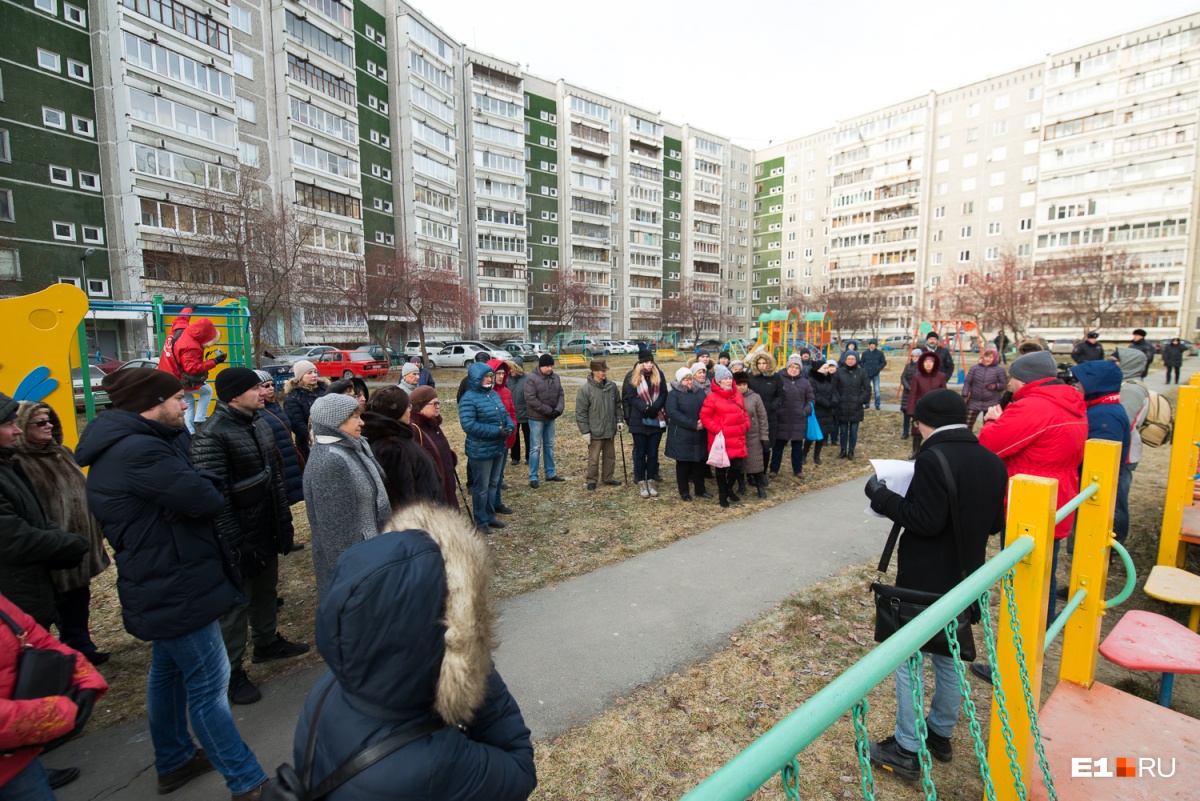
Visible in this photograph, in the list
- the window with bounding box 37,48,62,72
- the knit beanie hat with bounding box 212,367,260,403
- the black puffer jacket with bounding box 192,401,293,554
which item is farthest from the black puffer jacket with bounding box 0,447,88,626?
the window with bounding box 37,48,62,72

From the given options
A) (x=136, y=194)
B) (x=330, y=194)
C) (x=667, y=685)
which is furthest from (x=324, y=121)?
(x=667, y=685)

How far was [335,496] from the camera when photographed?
3436mm

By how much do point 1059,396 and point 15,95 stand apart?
4306cm

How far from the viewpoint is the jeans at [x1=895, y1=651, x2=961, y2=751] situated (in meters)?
3.06

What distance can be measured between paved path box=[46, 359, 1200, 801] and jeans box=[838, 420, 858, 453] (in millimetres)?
3765

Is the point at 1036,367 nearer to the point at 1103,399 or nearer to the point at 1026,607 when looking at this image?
the point at 1103,399

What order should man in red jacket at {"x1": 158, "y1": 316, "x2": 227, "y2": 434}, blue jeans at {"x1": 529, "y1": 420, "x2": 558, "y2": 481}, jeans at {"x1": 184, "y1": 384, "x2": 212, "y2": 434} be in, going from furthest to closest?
1. blue jeans at {"x1": 529, "y1": 420, "x2": 558, "y2": 481}
2. jeans at {"x1": 184, "y1": 384, "x2": 212, "y2": 434}
3. man in red jacket at {"x1": 158, "y1": 316, "x2": 227, "y2": 434}

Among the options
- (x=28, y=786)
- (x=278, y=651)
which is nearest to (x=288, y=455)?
(x=278, y=651)

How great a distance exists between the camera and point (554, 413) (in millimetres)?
8734

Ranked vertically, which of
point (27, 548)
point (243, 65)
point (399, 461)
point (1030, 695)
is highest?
point (243, 65)

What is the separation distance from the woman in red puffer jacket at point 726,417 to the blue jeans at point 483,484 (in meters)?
2.80

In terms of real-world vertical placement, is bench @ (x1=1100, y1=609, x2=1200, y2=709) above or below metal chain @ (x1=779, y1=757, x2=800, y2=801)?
below

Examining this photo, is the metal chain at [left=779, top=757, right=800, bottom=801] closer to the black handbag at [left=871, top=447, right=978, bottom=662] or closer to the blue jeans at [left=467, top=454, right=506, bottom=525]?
the black handbag at [left=871, top=447, right=978, bottom=662]

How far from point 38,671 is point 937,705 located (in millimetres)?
3996
